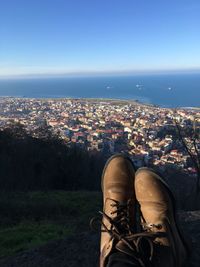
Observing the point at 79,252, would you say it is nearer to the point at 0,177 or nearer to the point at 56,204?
the point at 56,204

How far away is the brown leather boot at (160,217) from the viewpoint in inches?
93.1

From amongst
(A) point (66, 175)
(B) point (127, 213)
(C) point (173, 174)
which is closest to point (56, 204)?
(C) point (173, 174)

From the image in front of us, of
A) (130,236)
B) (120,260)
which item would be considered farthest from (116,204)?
(120,260)

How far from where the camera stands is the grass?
4781 mm

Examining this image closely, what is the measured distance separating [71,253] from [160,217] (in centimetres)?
108

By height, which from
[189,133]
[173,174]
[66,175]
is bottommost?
[66,175]

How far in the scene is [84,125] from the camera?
A: 29.7 meters

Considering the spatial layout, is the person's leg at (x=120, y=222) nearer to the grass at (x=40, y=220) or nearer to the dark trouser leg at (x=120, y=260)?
the dark trouser leg at (x=120, y=260)

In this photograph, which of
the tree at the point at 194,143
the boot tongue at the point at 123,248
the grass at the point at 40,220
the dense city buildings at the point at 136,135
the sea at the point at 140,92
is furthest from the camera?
the sea at the point at 140,92

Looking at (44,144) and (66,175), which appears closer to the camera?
(66,175)

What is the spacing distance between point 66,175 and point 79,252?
1458 cm

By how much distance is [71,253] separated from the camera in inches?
134

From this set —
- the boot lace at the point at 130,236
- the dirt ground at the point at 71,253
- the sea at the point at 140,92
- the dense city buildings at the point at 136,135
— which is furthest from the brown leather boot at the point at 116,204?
the sea at the point at 140,92

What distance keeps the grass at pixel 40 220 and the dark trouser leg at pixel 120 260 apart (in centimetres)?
185
